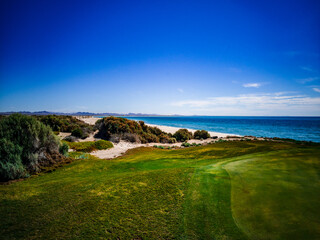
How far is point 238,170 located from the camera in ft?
21.2

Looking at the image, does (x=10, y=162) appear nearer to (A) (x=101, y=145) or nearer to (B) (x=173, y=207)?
(B) (x=173, y=207)

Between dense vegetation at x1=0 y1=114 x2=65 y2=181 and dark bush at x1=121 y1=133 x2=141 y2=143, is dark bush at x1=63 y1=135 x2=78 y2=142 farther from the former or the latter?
dense vegetation at x1=0 y1=114 x2=65 y2=181

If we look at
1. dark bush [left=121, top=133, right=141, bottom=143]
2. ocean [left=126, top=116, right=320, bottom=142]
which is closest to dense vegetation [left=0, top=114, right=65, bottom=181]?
dark bush [left=121, top=133, right=141, bottom=143]

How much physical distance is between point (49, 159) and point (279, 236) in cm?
985

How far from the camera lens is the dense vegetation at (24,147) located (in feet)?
21.5

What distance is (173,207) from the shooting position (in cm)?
405

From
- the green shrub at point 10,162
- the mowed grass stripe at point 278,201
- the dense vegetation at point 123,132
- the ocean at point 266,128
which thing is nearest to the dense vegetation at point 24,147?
the green shrub at point 10,162

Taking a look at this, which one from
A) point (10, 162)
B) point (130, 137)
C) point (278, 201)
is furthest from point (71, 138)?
point (278, 201)

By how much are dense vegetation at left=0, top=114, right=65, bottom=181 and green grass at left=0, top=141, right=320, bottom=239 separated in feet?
3.92

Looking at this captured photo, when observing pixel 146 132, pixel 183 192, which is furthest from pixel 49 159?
pixel 146 132

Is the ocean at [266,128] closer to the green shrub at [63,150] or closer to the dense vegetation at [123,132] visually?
the dense vegetation at [123,132]

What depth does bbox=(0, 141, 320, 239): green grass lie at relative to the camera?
3.13 m

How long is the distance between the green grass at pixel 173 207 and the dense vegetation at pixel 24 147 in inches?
47.0

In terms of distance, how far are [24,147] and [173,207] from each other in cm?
775
